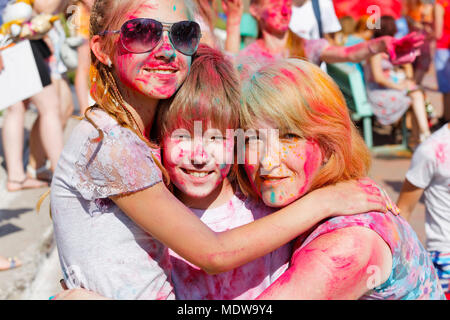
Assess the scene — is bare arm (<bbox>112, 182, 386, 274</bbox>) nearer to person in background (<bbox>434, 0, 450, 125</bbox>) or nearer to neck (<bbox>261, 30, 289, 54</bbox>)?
neck (<bbox>261, 30, 289, 54</bbox>)

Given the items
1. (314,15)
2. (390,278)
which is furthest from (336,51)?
(390,278)

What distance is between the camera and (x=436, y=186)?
2955 mm

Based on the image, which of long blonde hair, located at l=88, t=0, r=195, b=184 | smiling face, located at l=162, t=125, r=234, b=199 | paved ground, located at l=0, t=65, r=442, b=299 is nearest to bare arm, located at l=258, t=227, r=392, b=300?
smiling face, located at l=162, t=125, r=234, b=199

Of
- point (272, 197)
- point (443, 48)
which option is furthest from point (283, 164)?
point (443, 48)

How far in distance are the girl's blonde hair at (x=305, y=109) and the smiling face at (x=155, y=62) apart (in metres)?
0.26

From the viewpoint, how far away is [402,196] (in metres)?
3.12

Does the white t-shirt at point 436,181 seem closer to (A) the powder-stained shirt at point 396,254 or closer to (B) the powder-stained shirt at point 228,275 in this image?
(A) the powder-stained shirt at point 396,254

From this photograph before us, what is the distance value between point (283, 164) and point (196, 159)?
0.29 meters

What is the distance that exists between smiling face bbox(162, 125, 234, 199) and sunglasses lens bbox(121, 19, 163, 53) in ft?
0.97

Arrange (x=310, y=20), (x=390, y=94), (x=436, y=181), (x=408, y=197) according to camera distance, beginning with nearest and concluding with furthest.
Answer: (x=436, y=181), (x=408, y=197), (x=310, y=20), (x=390, y=94)

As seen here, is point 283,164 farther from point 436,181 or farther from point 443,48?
point 443,48

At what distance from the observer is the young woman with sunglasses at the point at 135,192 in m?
1.69

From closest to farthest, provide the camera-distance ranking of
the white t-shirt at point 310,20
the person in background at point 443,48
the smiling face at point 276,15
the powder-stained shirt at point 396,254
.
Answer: the powder-stained shirt at point 396,254 < the smiling face at point 276,15 < the white t-shirt at point 310,20 < the person in background at point 443,48

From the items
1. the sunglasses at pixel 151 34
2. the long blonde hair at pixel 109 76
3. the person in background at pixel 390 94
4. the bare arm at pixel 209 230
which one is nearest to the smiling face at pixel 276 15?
the long blonde hair at pixel 109 76
